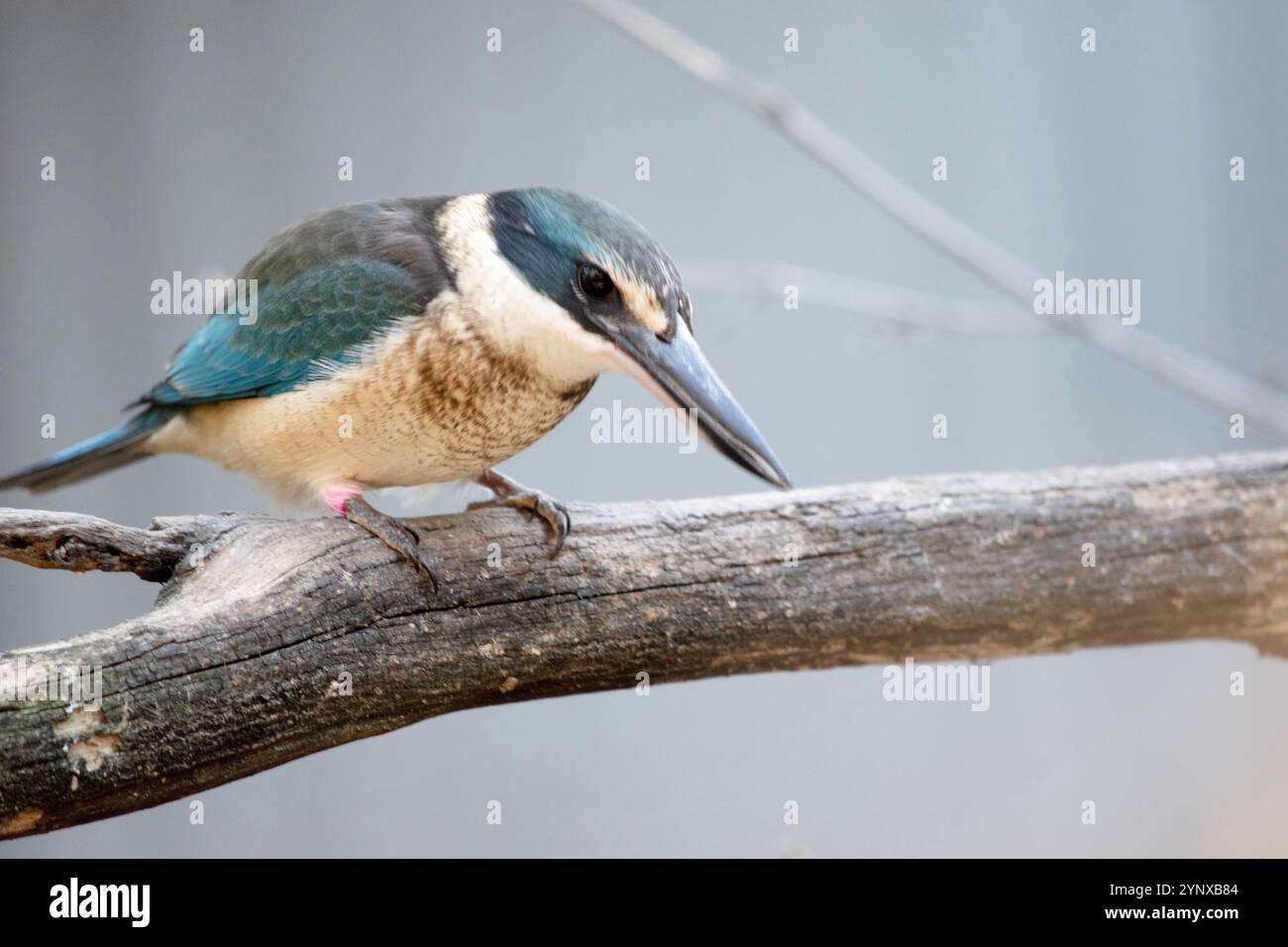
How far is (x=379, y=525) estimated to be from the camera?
61.1 inches

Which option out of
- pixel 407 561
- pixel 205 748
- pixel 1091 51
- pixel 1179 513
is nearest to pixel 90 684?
pixel 205 748

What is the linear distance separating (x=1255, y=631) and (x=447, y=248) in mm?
1319

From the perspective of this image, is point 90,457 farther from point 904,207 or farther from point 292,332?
point 904,207

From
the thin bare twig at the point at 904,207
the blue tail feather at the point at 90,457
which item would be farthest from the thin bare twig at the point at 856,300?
the blue tail feather at the point at 90,457

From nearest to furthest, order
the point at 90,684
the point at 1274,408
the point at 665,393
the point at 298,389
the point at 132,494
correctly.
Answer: the point at 90,684
the point at 665,393
the point at 298,389
the point at 1274,408
the point at 132,494

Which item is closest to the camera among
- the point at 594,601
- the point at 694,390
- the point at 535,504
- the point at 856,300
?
the point at 694,390

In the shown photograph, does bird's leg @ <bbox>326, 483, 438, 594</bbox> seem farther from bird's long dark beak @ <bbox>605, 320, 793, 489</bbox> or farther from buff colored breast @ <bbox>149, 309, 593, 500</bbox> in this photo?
bird's long dark beak @ <bbox>605, 320, 793, 489</bbox>

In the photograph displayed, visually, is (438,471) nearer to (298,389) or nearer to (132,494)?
(298,389)

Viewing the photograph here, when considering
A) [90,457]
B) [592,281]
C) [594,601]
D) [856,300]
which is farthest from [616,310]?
[90,457]

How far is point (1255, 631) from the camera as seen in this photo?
1.82m

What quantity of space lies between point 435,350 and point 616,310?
0.26m

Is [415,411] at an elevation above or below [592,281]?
below

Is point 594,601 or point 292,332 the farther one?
point 292,332

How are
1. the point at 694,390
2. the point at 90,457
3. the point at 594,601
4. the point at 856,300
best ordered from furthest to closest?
the point at 856,300
the point at 90,457
the point at 594,601
the point at 694,390
